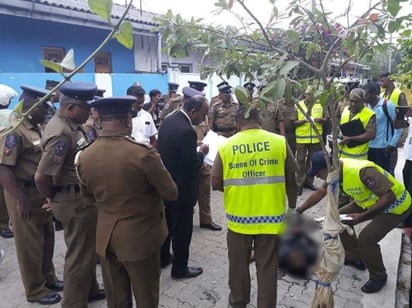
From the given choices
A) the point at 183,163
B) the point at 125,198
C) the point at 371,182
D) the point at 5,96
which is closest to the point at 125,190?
the point at 125,198

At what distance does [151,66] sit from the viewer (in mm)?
9211

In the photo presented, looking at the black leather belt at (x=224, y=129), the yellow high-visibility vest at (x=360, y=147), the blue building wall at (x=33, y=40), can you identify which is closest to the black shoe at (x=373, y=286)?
the yellow high-visibility vest at (x=360, y=147)

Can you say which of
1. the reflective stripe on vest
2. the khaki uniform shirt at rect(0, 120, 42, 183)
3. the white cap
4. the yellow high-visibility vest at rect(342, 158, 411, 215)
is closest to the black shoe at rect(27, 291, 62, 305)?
the khaki uniform shirt at rect(0, 120, 42, 183)

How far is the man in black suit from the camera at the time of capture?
3072mm

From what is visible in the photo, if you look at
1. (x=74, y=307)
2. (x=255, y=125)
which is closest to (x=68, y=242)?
(x=74, y=307)

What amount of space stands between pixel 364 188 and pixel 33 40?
6.62 metres

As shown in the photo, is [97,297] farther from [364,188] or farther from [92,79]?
[92,79]

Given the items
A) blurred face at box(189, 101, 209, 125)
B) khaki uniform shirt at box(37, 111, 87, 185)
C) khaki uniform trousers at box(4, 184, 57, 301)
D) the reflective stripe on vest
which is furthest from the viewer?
the reflective stripe on vest

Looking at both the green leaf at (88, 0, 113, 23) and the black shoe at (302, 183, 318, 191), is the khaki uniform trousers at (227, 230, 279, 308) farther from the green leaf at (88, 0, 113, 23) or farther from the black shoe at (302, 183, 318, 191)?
the black shoe at (302, 183, 318, 191)

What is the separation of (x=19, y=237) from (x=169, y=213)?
4.33ft

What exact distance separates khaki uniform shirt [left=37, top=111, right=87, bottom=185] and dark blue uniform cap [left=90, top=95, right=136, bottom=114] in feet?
1.52

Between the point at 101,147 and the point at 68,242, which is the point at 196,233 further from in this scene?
the point at 101,147

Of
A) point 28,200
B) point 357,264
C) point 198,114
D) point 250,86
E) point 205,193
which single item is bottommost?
point 357,264

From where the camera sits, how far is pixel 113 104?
212 centimetres
